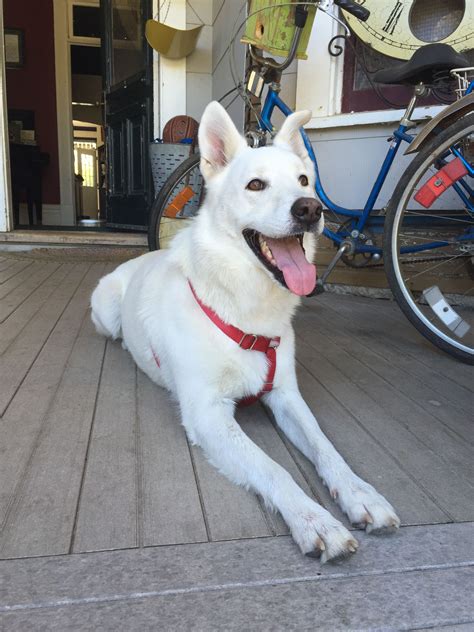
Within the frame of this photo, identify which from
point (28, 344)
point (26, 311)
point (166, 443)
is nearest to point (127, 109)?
point (26, 311)

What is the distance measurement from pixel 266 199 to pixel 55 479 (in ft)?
3.00

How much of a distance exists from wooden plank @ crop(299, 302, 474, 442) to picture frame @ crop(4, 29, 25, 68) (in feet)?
27.2

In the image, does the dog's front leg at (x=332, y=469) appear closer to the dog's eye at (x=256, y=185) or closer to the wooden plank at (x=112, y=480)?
the wooden plank at (x=112, y=480)

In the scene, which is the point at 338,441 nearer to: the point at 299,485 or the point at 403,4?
the point at 299,485

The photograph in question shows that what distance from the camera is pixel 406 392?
1.80 m

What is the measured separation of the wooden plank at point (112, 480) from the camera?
998 millimetres

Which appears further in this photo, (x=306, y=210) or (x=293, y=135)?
(x=293, y=135)

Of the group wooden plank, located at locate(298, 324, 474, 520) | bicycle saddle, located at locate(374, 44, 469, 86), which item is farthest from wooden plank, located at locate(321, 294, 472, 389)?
bicycle saddle, located at locate(374, 44, 469, 86)

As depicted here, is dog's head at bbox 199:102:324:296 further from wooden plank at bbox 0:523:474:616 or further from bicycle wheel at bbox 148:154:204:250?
bicycle wheel at bbox 148:154:204:250

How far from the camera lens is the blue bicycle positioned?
2047 mm

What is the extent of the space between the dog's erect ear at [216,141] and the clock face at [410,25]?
2.11 m

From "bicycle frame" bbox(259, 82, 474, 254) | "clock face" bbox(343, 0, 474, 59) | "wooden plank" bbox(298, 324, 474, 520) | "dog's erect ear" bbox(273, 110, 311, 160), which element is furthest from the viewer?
"clock face" bbox(343, 0, 474, 59)

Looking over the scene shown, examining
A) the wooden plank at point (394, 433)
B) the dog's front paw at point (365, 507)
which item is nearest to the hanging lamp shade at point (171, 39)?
the wooden plank at point (394, 433)

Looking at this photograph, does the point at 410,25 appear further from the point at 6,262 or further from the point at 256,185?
the point at 6,262
